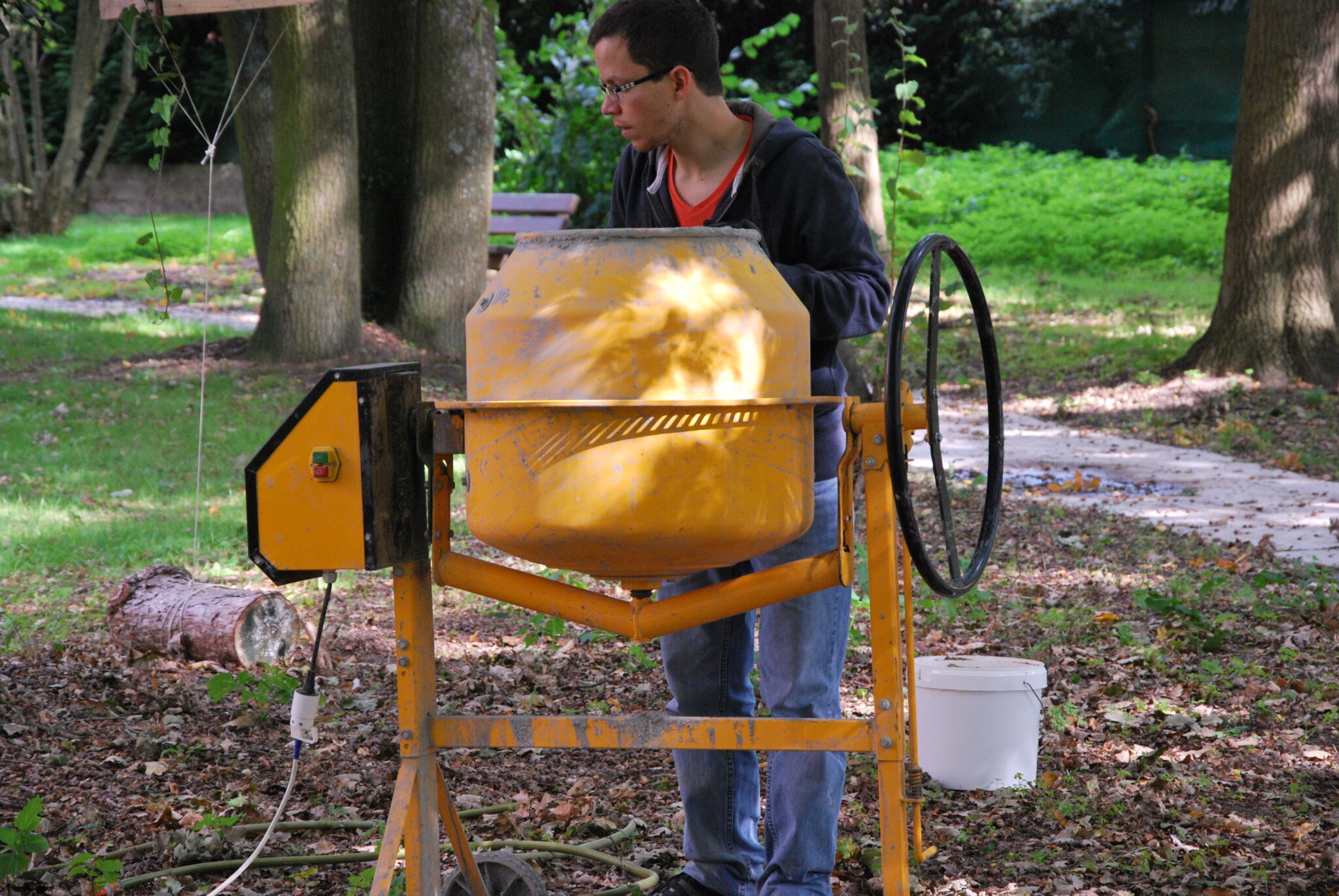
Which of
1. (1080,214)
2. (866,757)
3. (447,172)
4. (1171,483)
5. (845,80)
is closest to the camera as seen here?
(866,757)

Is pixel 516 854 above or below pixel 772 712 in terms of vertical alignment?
below

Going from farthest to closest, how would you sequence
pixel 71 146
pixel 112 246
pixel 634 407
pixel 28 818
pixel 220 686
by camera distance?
pixel 71 146 < pixel 112 246 < pixel 220 686 < pixel 28 818 < pixel 634 407

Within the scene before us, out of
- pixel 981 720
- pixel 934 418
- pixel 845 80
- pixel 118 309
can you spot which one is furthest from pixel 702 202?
pixel 118 309

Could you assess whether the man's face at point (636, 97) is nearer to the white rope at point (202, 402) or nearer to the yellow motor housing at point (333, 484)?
the yellow motor housing at point (333, 484)

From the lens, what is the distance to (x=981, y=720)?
3.47m

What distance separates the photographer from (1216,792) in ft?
11.4

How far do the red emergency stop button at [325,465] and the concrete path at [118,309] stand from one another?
9350 mm

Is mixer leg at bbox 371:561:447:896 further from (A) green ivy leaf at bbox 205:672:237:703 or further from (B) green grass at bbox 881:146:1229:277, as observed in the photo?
(B) green grass at bbox 881:146:1229:277

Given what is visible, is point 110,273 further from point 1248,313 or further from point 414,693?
point 414,693

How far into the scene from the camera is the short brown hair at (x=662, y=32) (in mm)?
2410

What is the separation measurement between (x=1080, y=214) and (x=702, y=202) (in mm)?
15954

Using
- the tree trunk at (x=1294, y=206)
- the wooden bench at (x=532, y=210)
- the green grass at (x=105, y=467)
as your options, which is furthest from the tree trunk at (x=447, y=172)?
the tree trunk at (x=1294, y=206)

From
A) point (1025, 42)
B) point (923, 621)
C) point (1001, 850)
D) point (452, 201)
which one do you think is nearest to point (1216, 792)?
point (1001, 850)

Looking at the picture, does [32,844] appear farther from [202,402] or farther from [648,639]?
[202,402]
